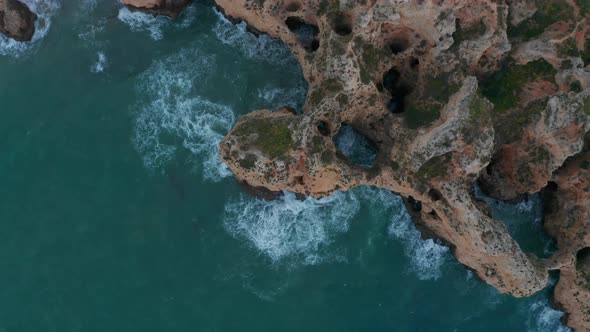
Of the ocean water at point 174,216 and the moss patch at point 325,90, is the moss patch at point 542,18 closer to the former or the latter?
the moss patch at point 325,90

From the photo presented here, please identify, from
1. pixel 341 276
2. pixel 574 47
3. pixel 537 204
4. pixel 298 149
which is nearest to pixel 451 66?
pixel 574 47

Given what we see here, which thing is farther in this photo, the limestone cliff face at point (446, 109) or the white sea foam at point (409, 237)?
the white sea foam at point (409, 237)

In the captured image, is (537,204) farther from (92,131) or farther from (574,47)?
(92,131)

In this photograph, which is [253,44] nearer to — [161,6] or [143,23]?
[161,6]

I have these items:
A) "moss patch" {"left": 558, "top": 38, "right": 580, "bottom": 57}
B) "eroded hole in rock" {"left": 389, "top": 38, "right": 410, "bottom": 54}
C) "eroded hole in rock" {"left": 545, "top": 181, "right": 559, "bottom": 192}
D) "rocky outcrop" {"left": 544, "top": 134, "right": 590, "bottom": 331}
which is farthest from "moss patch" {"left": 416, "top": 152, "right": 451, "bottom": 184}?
"eroded hole in rock" {"left": 545, "top": 181, "right": 559, "bottom": 192}

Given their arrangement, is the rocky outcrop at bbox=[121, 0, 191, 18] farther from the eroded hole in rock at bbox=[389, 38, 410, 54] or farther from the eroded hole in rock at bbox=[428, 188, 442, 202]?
the eroded hole in rock at bbox=[428, 188, 442, 202]

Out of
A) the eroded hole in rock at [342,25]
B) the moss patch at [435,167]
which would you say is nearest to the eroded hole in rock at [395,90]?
the eroded hole in rock at [342,25]
